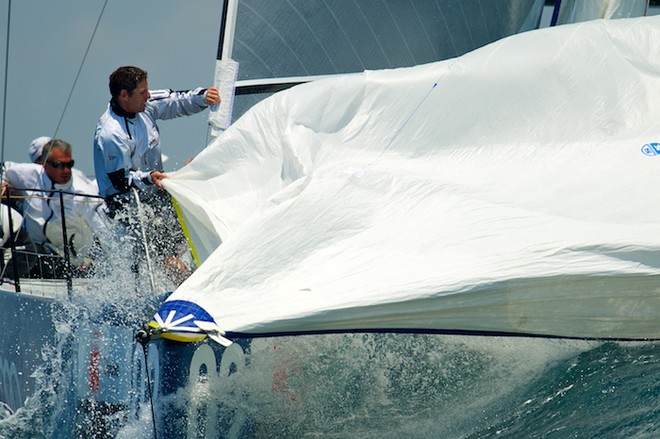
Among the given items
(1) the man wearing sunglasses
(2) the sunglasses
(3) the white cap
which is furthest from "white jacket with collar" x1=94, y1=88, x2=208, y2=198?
(3) the white cap

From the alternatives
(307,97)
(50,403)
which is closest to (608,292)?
(307,97)

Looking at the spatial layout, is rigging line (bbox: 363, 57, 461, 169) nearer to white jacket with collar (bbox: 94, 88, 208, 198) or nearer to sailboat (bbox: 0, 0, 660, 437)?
sailboat (bbox: 0, 0, 660, 437)

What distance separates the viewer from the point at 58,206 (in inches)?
175

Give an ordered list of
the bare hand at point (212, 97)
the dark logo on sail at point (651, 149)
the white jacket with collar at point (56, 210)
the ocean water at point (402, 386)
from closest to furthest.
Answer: the ocean water at point (402, 386)
the dark logo on sail at point (651, 149)
the white jacket with collar at point (56, 210)
the bare hand at point (212, 97)

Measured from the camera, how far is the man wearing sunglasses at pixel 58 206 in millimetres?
3982

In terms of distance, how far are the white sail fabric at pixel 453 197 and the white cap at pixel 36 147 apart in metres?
2.05

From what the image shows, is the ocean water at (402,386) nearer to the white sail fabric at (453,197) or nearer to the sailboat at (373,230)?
the sailboat at (373,230)

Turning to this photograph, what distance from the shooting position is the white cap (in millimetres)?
5492

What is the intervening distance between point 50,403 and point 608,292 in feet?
7.84

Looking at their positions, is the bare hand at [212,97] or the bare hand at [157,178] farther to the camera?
the bare hand at [212,97]

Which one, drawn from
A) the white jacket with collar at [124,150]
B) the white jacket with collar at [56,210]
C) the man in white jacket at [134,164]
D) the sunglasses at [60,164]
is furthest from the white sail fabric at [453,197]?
the sunglasses at [60,164]

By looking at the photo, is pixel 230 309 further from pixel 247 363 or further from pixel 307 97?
pixel 307 97

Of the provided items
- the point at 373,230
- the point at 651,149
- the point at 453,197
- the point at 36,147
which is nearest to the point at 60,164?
the point at 36,147

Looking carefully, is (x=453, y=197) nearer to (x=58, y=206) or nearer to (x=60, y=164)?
(x=58, y=206)
